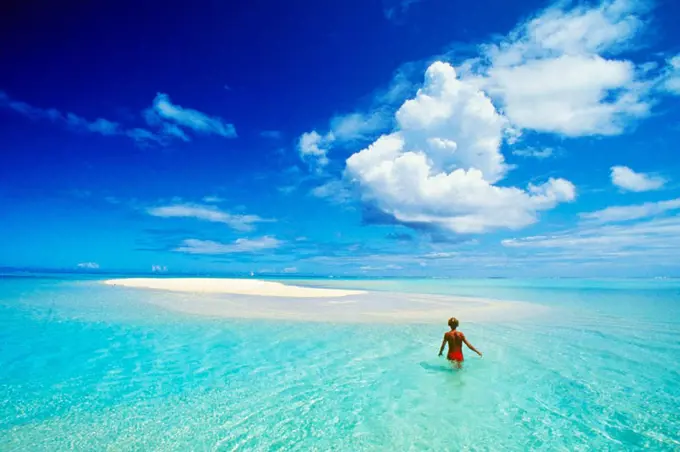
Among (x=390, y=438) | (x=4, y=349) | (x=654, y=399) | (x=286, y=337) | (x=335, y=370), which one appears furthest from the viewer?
(x=286, y=337)

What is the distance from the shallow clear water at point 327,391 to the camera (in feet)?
26.4

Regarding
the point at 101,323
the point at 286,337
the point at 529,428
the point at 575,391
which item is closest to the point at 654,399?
the point at 575,391

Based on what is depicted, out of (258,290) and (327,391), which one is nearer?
(327,391)

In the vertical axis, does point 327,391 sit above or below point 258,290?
below

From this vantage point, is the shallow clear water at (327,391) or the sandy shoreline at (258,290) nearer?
the shallow clear water at (327,391)

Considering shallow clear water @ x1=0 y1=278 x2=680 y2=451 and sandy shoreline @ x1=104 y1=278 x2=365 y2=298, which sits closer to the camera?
shallow clear water @ x1=0 y1=278 x2=680 y2=451

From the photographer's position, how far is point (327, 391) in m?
10.9

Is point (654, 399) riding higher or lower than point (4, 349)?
lower

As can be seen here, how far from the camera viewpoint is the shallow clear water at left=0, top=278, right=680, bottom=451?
8.05 meters

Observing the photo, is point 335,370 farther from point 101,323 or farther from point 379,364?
point 101,323

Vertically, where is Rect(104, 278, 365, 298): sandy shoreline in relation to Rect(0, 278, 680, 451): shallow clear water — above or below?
above

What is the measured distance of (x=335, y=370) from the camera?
13.0 metres

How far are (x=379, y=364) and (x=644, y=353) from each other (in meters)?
12.5

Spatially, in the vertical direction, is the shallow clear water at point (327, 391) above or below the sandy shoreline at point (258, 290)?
below
